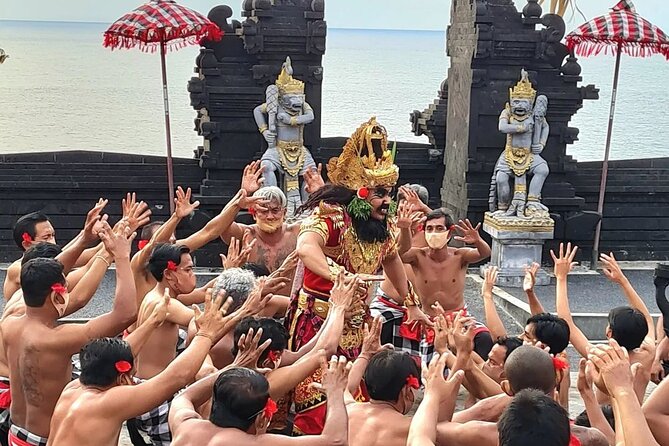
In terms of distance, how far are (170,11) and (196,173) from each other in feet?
6.61

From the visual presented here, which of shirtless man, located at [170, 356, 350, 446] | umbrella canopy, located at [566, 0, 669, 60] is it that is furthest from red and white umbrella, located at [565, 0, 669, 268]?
shirtless man, located at [170, 356, 350, 446]

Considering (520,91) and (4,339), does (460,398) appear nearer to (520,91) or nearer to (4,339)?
(4,339)

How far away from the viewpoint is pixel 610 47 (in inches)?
430

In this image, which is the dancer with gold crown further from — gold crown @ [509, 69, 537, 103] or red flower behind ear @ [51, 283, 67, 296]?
gold crown @ [509, 69, 537, 103]

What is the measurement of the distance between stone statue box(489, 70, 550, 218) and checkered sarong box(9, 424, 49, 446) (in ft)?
23.5

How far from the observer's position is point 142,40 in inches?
402

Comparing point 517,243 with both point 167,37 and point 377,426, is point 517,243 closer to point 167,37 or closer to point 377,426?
point 167,37

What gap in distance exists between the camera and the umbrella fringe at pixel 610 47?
1061 centimetres

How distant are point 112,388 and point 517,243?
7452 millimetres

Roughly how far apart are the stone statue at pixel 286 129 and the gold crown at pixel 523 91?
2.34 metres

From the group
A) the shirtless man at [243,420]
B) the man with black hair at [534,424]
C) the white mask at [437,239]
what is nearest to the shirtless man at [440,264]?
the white mask at [437,239]

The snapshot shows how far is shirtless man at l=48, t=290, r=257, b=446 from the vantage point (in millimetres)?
3672

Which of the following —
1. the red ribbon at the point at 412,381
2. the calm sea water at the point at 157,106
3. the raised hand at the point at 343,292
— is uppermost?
the raised hand at the point at 343,292

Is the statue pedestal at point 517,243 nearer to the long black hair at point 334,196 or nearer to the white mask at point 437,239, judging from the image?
the white mask at point 437,239
